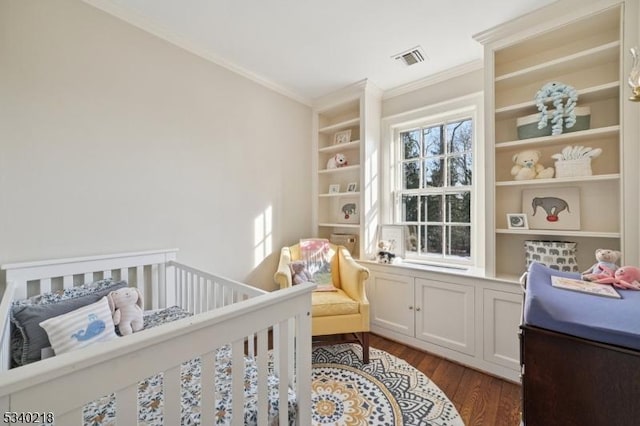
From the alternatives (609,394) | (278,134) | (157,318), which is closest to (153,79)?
(278,134)

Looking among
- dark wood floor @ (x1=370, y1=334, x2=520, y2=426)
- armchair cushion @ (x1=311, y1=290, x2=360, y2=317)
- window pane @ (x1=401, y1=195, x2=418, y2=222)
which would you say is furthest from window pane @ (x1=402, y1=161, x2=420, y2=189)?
dark wood floor @ (x1=370, y1=334, x2=520, y2=426)

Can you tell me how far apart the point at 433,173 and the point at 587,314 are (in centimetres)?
215

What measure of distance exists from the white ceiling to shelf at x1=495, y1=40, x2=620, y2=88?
369 millimetres

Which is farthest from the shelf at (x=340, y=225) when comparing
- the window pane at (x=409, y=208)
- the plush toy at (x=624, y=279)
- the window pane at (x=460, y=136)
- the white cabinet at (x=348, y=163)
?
the plush toy at (x=624, y=279)

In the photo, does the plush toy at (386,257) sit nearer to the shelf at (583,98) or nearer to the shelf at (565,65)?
the shelf at (583,98)

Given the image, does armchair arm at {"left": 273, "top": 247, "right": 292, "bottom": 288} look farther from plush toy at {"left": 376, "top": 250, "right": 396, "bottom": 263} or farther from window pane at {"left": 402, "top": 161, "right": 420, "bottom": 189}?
window pane at {"left": 402, "top": 161, "right": 420, "bottom": 189}

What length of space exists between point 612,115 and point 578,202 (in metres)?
0.60

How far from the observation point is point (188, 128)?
2.06 metres

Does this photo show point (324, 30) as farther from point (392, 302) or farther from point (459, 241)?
point (392, 302)

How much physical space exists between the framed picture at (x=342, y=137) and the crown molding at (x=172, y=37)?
2.72ft

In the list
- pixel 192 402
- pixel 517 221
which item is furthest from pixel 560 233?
pixel 192 402

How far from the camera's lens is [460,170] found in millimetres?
2504

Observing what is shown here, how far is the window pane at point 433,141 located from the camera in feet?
8.64

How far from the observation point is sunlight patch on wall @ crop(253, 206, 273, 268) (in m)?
2.54
